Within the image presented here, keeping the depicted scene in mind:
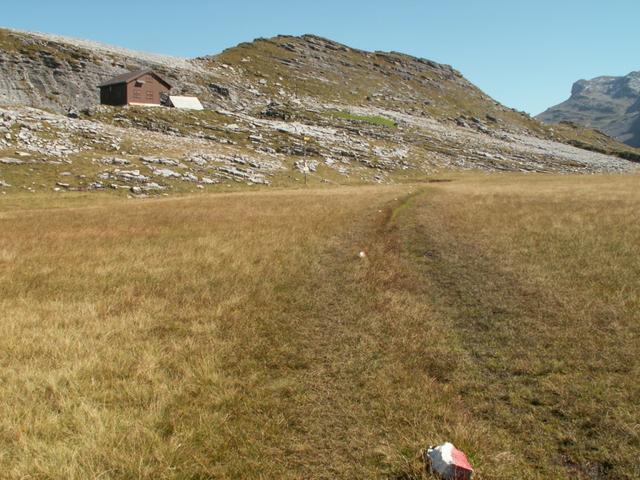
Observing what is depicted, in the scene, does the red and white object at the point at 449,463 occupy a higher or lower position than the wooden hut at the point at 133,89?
lower

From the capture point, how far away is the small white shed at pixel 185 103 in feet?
263

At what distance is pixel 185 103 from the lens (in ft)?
267

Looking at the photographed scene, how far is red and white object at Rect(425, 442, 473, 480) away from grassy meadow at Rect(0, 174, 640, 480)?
260 millimetres

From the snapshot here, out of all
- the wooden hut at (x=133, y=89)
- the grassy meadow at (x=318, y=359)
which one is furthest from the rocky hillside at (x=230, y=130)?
the grassy meadow at (x=318, y=359)

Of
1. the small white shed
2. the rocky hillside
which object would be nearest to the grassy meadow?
the rocky hillside

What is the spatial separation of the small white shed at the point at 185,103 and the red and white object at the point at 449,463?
275ft

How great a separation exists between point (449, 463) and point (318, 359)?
147 inches

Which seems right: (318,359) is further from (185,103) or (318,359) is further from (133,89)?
(185,103)

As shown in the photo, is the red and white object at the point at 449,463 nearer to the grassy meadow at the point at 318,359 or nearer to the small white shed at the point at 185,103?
the grassy meadow at the point at 318,359

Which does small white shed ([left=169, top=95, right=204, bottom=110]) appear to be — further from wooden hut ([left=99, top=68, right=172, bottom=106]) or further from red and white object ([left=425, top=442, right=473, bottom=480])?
red and white object ([left=425, top=442, right=473, bottom=480])

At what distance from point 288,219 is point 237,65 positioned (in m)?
111

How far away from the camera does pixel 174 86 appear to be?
9062 centimetres

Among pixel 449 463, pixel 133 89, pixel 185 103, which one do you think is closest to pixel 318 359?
pixel 449 463

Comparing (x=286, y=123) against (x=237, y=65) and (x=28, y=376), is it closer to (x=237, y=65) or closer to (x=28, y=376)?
(x=237, y=65)
